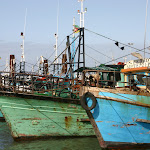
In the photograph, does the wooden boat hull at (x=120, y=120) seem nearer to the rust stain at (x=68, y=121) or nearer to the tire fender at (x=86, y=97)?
the tire fender at (x=86, y=97)

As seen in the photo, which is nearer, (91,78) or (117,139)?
(117,139)

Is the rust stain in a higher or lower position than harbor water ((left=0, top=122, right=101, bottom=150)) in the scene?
higher

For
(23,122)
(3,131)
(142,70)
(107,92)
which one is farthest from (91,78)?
(3,131)

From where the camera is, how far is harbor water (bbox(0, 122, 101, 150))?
11327mm

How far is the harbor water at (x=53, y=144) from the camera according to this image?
1133cm

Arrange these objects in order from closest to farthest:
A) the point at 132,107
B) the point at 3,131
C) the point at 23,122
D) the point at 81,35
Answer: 1. the point at 132,107
2. the point at 23,122
3. the point at 81,35
4. the point at 3,131

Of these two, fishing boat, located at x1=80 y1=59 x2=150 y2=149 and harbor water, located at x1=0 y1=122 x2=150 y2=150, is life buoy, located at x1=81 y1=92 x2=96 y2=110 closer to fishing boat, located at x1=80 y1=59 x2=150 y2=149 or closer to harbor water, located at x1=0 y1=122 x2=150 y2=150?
fishing boat, located at x1=80 y1=59 x2=150 y2=149

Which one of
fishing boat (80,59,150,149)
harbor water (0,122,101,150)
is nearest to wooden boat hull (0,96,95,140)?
harbor water (0,122,101,150)

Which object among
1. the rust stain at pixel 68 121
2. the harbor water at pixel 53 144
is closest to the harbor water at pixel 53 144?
the harbor water at pixel 53 144

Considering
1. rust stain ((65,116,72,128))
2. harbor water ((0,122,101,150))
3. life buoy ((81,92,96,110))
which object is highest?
life buoy ((81,92,96,110))

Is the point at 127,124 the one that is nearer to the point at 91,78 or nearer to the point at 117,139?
the point at 117,139

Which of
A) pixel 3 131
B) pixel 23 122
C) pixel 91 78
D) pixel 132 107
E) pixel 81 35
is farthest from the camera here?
pixel 3 131

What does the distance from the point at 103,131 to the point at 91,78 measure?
2771 millimetres

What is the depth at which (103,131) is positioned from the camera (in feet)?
33.8
